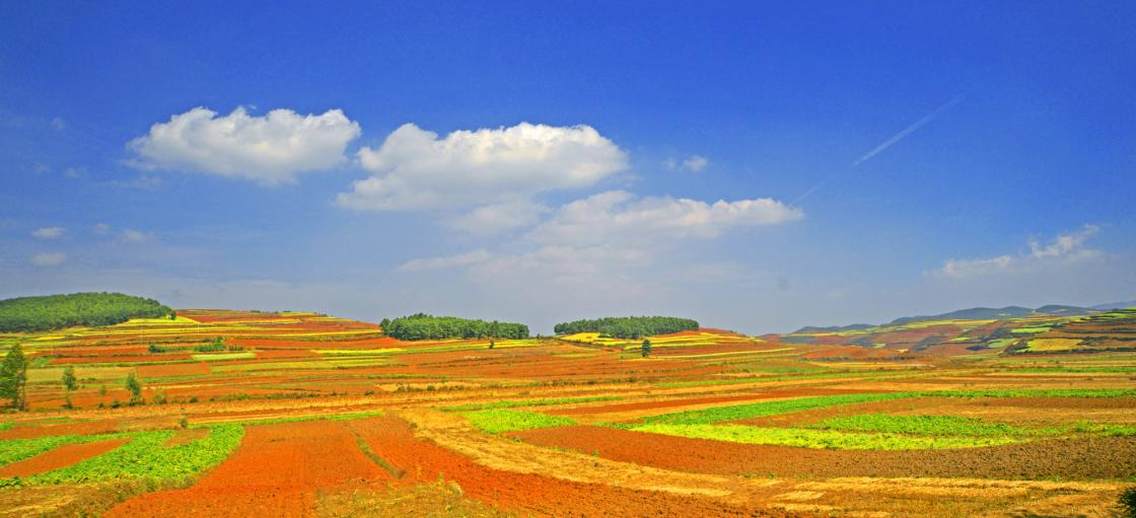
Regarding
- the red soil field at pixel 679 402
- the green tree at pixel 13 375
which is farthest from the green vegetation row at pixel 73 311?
the red soil field at pixel 679 402

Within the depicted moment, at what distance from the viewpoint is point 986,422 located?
3338cm

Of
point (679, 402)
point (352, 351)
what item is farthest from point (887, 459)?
point (352, 351)

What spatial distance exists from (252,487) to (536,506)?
10.8m

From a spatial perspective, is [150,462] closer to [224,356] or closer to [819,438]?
[819,438]

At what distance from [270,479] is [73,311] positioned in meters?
154

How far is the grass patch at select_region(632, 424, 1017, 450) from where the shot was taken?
1087 inches

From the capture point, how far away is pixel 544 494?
819 inches

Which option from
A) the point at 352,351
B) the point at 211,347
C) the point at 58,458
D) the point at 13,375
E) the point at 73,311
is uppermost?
the point at 73,311

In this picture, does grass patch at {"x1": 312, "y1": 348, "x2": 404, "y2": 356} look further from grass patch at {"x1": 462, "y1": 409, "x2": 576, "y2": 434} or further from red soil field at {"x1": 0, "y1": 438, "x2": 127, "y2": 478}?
red soil field at {"x1": 0, "y1": 438, "x2": 127, "y2": 478}

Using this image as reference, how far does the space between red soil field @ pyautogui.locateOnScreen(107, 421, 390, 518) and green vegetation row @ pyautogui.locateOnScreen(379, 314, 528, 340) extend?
105061mm

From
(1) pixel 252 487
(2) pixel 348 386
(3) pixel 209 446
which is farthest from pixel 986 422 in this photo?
(2) pixel 348 386

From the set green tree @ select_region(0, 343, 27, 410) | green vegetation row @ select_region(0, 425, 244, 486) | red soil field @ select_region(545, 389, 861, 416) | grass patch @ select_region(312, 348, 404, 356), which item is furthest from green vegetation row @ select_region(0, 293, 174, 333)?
red soil field @ select_region(545, 389, 861, 416)

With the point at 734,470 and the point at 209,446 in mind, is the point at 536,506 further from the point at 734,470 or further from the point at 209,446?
the point at 209,446

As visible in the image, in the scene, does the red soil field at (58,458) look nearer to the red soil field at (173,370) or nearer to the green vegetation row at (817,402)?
the green vegetation row at (817,402)
